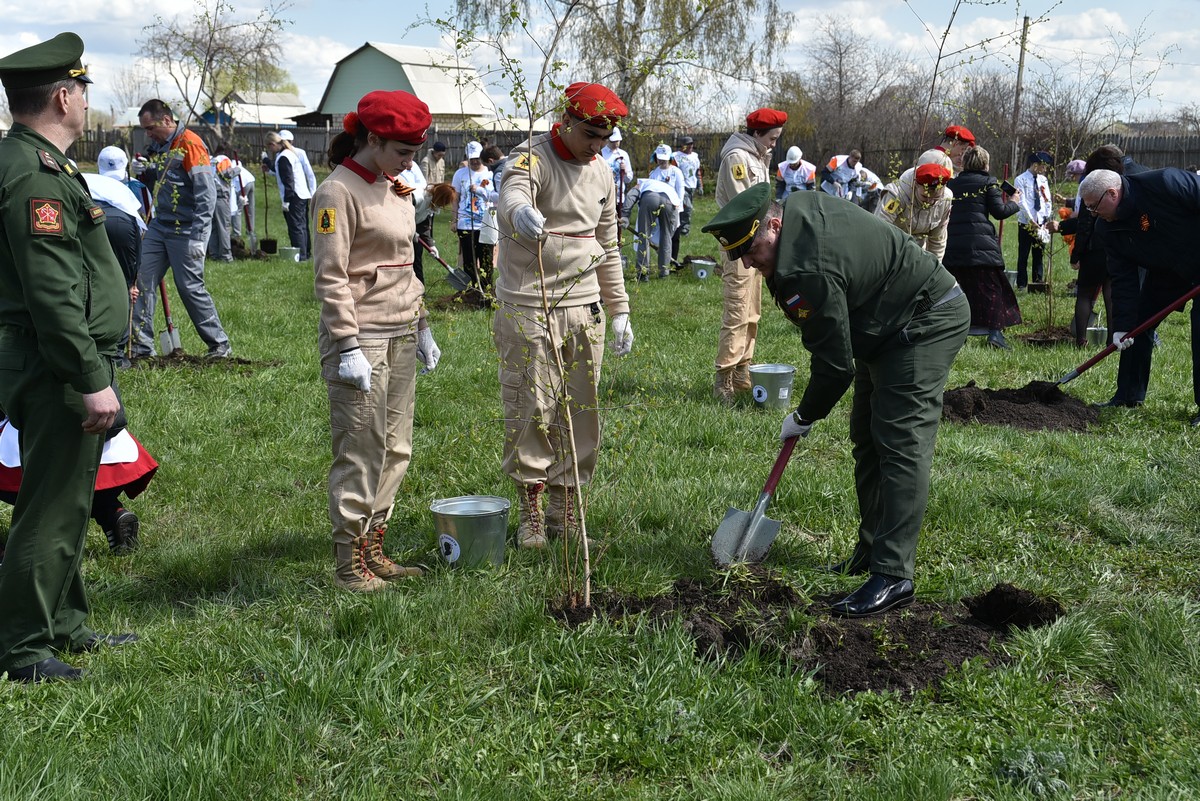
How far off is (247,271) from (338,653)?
1242 cm

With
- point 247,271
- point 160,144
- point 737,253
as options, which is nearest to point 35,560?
point 737,253

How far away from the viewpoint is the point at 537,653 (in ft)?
12.4

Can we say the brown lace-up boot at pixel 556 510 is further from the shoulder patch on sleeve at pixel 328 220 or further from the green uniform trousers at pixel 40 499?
the green uniform trousers at pixel 40 499

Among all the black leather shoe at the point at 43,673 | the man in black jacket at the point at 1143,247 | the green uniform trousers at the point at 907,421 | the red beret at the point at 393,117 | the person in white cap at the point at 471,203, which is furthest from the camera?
the person in white cap at the point at 471,203

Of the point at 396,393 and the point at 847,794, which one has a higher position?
the point at 396,393

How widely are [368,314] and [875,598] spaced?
237 cm

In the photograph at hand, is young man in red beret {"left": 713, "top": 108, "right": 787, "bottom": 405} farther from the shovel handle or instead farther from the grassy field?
the shovel handle

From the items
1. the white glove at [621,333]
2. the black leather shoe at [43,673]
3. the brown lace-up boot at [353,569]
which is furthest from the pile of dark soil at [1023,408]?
the black leather shoe at [43,673]

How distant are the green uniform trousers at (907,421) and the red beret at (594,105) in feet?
4.99

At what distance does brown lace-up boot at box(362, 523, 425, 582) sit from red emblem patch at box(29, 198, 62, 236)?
1858 mm

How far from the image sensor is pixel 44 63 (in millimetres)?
3346

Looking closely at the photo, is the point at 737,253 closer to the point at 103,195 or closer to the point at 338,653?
the point at 338,653

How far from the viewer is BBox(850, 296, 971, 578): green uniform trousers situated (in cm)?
417

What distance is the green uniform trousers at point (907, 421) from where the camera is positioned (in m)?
4.17
